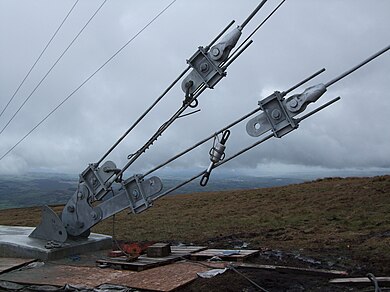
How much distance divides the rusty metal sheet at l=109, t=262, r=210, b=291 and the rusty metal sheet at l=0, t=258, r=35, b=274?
2.51 meters

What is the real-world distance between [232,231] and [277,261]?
5807 millimetres

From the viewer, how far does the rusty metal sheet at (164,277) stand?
26.7 ft

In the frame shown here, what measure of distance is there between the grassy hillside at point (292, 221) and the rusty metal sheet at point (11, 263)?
16.4ft

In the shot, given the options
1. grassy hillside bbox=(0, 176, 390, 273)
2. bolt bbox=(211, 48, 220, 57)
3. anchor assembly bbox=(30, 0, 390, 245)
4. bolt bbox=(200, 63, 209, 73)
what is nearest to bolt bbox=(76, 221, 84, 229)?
anchor assembly bbox=(30, 0, 390, 245)

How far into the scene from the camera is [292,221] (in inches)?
701

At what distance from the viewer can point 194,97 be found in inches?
377

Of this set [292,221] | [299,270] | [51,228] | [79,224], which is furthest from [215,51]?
[292,221]

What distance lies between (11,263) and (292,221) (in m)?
10.4

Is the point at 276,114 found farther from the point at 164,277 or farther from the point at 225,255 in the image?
the point at 225,255

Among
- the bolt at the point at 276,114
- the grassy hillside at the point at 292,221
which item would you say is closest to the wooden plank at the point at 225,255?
the grassy hillside at the point at 292,221

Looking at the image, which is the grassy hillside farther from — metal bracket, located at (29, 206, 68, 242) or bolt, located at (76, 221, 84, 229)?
metal bracket, located at (29, 206, 68, 242)

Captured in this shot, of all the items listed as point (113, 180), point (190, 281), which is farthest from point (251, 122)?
point (113, 180)

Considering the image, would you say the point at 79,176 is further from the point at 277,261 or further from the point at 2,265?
the point at 277,261

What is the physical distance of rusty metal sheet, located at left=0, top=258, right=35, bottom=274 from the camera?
32.4 ft
